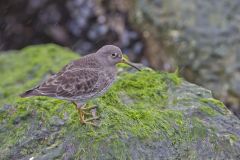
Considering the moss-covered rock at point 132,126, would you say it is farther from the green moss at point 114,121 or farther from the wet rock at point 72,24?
the wet rock at point 72,24

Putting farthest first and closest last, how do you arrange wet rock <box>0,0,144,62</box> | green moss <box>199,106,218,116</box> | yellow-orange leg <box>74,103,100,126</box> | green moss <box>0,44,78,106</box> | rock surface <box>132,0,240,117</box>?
wet rock <box>0,0,144,62</box>, rock surface <box>132,0,240,117</box>, green moss <box>0,44,78,106</box>, green moss <box>199,106,218,116</box>, yellow-orange leg <box>74,103,100,126</box>

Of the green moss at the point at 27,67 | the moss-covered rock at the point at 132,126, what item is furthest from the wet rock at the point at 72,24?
the moss-covered rock at the point at 132,126

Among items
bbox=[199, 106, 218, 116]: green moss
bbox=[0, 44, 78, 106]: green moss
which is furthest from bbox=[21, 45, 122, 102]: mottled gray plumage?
bbox=[0, 44, 78, 106]: green moss

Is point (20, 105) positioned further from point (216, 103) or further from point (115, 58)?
point (216, 103)

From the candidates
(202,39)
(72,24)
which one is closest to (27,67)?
(72,24)

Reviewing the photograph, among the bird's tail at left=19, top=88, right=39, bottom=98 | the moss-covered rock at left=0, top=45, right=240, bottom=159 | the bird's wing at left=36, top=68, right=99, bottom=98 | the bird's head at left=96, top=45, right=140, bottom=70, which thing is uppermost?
the bird's head at left=96, top=45, right=140, bottom=70

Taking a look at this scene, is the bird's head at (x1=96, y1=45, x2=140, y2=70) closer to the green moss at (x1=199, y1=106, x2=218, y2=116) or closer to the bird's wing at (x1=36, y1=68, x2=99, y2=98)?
the bird's wing at (x1=36, y1=68, x2=99, y2=98)

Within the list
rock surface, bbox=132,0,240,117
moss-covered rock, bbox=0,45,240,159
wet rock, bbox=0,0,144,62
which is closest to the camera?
moss-covered rock, bbox=0,45,240,159
